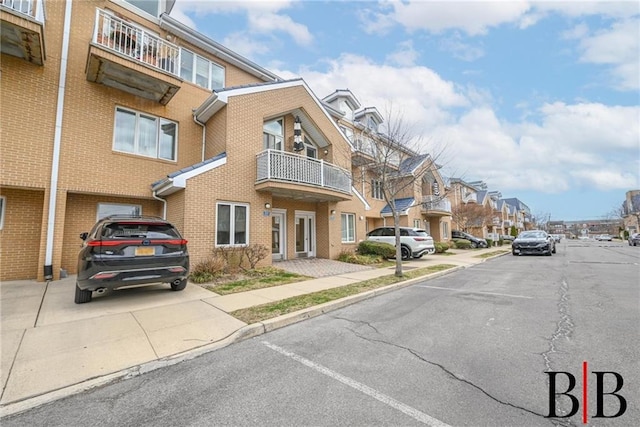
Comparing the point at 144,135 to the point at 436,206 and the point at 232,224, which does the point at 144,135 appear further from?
the point at 436,206

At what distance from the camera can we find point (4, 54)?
27.3 ft

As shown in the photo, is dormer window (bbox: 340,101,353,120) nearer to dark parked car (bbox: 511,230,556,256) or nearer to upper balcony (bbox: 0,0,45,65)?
dark parked car (bbox: 511,230,556,256)

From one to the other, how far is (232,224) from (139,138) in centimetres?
A: 491

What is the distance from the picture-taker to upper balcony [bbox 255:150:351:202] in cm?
1128

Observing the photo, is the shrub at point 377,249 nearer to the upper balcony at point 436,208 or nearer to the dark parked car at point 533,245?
the upper balcony at point 436,208

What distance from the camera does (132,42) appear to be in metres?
9.95

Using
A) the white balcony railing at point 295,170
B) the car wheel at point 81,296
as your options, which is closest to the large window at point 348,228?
the white balcony railing at point 295,170

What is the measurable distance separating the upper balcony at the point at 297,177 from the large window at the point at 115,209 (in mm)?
4687

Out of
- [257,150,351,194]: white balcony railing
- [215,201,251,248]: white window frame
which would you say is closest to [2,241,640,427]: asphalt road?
[215,201,251,248]: white window frame

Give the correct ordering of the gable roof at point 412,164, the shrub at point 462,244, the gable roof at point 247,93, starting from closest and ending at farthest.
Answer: the gable roof at point 247,93
the gable roof at point 412,164
the shrub at point 462,244

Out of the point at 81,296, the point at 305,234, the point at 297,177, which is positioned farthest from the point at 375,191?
A: the point at 81,296

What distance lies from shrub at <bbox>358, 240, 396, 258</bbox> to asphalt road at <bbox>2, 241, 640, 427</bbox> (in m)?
9.37

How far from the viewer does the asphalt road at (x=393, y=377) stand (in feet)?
8.54

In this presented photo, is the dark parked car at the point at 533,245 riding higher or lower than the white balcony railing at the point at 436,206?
lower
